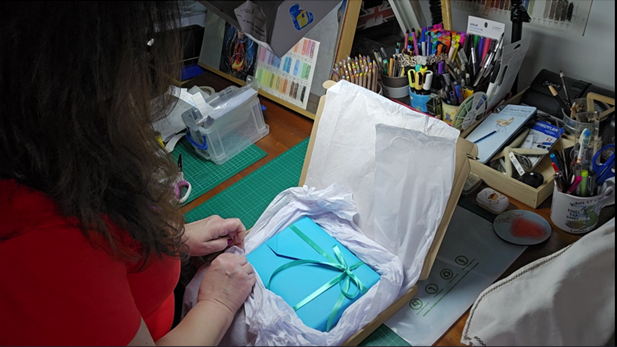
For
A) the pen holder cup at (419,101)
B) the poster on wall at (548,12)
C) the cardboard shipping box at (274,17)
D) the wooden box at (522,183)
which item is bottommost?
the wooden box at (522,183)

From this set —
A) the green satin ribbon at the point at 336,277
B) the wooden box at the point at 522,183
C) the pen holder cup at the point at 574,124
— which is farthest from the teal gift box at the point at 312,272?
the pen holder cup at the point at 574,124

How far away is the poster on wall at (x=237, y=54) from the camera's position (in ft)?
4.71

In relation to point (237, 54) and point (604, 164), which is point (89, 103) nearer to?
point (604, 164)

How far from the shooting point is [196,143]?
1.23 m

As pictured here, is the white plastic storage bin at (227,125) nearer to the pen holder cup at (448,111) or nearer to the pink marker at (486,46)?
the pen holder cup at (448,111)

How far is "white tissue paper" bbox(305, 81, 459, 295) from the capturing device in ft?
2.59

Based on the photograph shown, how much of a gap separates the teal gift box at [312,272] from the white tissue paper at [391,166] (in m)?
0.07

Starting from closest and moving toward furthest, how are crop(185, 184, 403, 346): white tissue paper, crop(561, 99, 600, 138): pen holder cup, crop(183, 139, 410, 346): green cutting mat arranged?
1. crop(185, 184, 403, 346): white tissue paper
2. crop(561, 99, 600, 138): pen holder cup
3. crop(183, 139, 410, 346): green cutting mat

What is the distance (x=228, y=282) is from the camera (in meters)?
0.75

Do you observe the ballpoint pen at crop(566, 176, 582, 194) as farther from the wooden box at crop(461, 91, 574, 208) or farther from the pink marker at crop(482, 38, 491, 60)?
the pink marker at crop(482, 38, 491, 60)

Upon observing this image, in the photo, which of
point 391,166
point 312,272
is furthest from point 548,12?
point 312,272

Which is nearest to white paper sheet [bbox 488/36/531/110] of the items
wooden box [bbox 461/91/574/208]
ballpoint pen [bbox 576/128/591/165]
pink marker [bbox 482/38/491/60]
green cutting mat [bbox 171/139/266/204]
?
pink marker [bbox 482/38/491/60]

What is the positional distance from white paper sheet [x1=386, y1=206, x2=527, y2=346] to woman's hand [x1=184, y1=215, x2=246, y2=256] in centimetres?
30

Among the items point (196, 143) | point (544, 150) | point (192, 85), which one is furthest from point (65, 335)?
point (192, 85)
